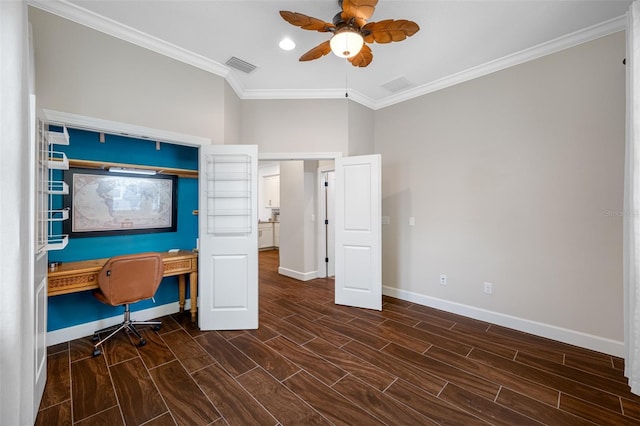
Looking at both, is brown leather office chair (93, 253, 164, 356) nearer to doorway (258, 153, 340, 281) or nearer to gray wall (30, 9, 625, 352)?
gray wall (30, 9, 625, 352)

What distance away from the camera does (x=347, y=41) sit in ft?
6.48

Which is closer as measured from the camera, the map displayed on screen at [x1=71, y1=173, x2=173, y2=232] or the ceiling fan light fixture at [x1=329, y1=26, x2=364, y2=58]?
the ceiling fan light fixture at [x1=329, y1=26, x2=364, y2=58]

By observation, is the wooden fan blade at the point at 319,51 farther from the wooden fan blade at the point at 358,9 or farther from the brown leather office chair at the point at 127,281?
the brown leather office chair at the point at 127,281

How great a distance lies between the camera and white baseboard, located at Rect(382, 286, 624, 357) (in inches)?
94.4

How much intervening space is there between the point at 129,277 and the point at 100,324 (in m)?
0.84

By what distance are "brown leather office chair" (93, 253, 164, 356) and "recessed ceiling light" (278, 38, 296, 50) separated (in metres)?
2.52

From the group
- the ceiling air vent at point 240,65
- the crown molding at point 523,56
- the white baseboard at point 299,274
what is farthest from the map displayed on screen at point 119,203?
the crown molding at point 523,56

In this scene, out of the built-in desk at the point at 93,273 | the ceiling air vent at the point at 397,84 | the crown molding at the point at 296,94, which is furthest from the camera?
the crown molding at the point at 296,94

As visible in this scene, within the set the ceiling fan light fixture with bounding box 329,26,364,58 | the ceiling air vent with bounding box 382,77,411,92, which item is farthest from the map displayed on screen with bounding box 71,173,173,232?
the ceiling air vent with bounding box 382,77,411,92

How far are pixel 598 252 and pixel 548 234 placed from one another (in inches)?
15.1

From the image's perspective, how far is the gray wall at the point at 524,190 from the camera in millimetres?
2406

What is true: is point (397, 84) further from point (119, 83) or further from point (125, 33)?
point (119, 83)

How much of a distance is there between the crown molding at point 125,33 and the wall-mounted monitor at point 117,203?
1.39m

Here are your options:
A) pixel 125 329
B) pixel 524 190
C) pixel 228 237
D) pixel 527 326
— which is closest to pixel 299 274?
pixel 228 237
